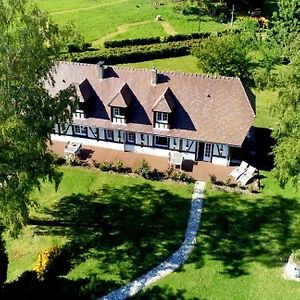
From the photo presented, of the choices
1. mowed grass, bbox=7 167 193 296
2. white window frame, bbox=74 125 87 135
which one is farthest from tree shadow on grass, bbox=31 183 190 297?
white window frame, bbox=74 125 87 135

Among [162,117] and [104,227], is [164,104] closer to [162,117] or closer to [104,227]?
[162,117]

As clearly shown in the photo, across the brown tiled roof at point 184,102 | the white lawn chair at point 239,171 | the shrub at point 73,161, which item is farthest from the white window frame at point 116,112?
the white lawn chair at point 239,171

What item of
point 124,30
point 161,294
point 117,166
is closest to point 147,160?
point 117,166

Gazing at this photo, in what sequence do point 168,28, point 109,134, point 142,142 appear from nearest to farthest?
point 142,142 < point 109,134 < point 168,28

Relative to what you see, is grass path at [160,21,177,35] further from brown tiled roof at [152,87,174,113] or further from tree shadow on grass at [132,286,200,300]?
tree shadow on grass at [132,286,200,300]

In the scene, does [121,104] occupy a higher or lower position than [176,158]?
higher

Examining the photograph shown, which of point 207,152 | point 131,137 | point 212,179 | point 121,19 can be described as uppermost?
point 121,19

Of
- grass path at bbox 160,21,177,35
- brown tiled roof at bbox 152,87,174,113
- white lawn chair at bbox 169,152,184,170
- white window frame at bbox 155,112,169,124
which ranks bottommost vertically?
white lawn chair at bbox 169,152,184,170
